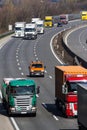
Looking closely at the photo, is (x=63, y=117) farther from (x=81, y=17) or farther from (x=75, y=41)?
(x=81, y=17)

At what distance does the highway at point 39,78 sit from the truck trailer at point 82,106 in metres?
4.26

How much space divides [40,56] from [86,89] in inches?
2166

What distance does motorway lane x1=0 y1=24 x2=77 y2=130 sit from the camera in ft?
114

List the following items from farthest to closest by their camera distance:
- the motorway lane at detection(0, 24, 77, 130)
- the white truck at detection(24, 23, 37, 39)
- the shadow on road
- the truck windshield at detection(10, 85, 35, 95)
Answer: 1. the white truck at detection(24, 23, 37, 39)
2. the shadow on road
3. the truck windshield at detection(10, 85, 35, 95)
4. the motorway lane at detection(0, 24, 77, 130)

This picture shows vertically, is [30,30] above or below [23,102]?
above

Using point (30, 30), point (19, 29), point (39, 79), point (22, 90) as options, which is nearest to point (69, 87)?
point (22, 90)

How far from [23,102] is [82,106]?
9.05 metres

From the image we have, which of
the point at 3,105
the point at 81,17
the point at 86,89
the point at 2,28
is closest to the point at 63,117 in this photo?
the point at 3,105

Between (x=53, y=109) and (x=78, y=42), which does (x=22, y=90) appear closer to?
(x=53, y=109)

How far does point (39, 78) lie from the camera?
197 feet

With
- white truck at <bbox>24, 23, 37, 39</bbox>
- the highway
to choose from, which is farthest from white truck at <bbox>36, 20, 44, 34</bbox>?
white truck at <bbox>24, 23, 37, 39</bbox>

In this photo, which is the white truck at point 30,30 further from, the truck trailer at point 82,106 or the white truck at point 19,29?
the truck trailer at point 82,106

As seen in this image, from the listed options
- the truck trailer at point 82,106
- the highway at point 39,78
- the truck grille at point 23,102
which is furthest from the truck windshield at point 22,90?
the truck trailer at point 82,106

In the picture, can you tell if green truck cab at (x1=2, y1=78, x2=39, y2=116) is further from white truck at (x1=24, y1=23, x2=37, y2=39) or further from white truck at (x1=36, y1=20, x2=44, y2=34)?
white truck at (x1=36, y1=20, x2=44, y2=34)
